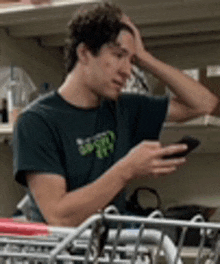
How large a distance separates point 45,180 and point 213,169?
1087 millimetres

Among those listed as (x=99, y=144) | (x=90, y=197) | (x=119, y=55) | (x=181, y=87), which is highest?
(x=119, y=55)

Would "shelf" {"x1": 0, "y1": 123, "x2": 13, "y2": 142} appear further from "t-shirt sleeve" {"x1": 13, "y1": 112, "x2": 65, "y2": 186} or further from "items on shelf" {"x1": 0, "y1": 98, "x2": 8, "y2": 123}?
"t-shirt sleeve" {"x1": 13, "y1": 112, "x2": 65, "y2": 186}

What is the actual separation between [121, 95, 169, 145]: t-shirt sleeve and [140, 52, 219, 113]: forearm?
8 cm

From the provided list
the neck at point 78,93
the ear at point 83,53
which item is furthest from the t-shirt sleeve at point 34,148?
the ear at point 83,53

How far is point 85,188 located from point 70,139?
164mm

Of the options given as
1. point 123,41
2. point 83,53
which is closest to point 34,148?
point 83,53

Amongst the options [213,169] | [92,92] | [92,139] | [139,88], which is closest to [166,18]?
[139,88]

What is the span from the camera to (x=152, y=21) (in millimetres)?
1763

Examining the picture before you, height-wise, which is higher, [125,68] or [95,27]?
[95,27]

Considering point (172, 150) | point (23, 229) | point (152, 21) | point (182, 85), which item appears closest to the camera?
point (23, 229)

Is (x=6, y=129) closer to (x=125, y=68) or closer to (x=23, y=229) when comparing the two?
(x=125, y=68)

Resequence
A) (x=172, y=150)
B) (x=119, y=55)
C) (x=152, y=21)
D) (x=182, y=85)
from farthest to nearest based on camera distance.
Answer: (x=152, y=21)
(x=182, y=85)
(x=119, y=55)
(x=172, y=150)

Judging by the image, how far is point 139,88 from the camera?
1.85 metres

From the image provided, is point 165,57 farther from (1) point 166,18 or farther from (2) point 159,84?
(1) point 166,18
